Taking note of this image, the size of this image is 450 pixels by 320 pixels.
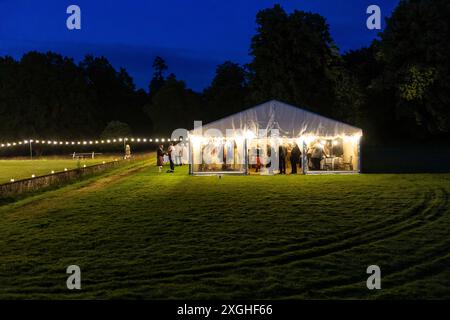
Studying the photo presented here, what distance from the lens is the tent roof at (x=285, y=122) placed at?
59.3 feet

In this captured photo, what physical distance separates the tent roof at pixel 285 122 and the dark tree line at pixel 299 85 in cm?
1050

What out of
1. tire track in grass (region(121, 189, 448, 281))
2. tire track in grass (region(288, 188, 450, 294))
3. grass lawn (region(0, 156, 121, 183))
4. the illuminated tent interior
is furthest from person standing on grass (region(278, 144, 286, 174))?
tire track in grass (region(288, 188, 450, 294))

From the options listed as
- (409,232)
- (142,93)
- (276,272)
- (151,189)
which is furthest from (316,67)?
(142,93)

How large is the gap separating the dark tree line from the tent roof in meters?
10.5

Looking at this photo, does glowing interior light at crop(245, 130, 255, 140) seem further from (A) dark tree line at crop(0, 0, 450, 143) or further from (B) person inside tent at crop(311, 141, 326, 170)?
(A) dark tree line at crop(0, 0, 450, 143)

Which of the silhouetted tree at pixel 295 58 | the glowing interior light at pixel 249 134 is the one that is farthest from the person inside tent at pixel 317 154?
the silhouetted tree at pixel 295 58

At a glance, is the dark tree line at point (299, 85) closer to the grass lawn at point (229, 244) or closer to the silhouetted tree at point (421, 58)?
the silhouetted tree at point (421, 58)

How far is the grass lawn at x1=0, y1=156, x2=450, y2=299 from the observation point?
490 cm

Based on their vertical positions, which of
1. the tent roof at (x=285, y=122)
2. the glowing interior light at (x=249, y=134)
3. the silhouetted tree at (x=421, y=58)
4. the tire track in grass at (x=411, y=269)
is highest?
the silhouetted tree at (x=421, y=58)

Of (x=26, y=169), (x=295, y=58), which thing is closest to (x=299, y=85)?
(x=295, y=58)

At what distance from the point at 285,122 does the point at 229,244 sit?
1198cm

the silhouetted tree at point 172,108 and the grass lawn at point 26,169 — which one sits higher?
the silhouetted tree at point 172,108

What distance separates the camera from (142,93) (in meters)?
76.3

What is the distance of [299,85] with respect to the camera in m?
34.4
